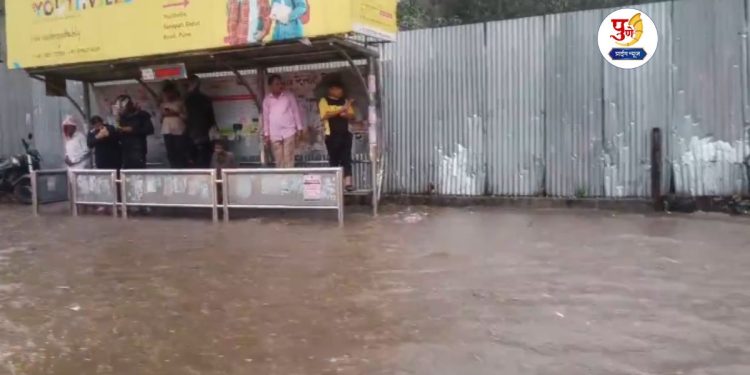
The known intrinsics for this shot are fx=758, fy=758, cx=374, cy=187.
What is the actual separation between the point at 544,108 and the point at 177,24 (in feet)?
17.5

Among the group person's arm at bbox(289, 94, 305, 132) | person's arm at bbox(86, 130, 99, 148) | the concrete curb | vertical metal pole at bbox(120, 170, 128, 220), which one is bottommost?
the concrete curb

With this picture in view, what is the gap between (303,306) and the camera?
5.74 meters

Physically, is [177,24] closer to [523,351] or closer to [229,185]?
[229,185]

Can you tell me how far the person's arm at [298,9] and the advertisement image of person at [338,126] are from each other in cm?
174

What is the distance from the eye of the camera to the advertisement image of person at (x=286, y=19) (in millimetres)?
9469

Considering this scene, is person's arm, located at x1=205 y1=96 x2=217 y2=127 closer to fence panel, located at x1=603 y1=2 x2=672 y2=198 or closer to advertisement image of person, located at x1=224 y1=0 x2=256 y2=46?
advertisement image of person, located at x1=224 y1=0 x2=256 y2=46

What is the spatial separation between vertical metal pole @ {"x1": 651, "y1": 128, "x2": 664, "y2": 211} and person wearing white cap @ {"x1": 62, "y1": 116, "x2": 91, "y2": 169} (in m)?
9.20

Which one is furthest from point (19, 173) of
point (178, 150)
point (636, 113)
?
point (636, 113)

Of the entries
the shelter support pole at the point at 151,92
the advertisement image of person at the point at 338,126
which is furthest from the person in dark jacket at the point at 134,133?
the advertisement image of person at the point at 338,126

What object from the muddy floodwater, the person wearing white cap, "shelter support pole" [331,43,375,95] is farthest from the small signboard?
the person wearing white cap

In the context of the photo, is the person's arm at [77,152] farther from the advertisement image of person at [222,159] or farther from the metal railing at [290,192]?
the metal railing at [290,192]

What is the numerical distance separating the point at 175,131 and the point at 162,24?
2.17m

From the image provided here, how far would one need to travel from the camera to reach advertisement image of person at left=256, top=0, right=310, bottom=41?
9469 mm

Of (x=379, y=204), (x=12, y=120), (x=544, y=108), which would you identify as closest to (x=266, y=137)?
(x=379, y=204)
